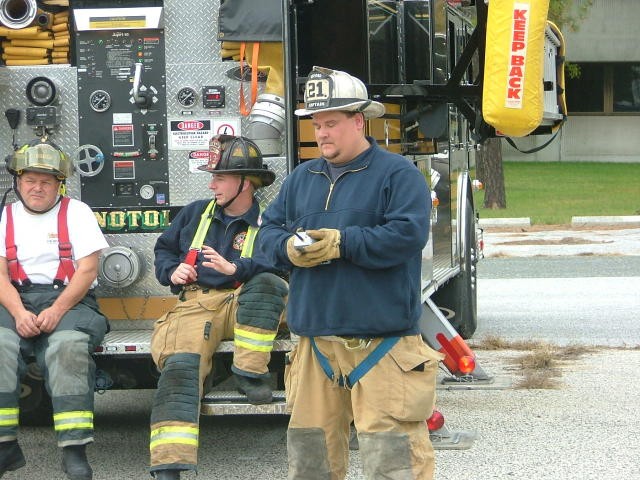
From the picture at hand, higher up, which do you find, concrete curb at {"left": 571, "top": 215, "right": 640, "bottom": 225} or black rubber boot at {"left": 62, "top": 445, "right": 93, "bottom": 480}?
black rubber boot at {"left": 62, "top": 445, "right": 93, "bottom": 480}

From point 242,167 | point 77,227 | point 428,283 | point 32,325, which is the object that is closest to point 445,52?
point 428,283

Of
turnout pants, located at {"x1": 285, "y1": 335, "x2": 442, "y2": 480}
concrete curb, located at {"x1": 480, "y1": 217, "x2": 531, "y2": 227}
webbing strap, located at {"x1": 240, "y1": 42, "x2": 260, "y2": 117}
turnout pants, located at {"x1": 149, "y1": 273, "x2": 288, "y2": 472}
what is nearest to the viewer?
turnout pants, located at {"x1": 285, "y1": 335, "x2": 442, "y2": 480}

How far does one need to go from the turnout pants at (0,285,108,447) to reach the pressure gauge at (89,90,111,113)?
58.3 inches

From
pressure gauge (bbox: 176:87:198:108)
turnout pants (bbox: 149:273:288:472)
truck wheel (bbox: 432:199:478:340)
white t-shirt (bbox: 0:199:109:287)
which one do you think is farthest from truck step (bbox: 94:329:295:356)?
truck wheel (bbox: 432:199:478:340)

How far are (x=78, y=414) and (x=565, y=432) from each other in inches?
111

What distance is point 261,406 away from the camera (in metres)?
5.94

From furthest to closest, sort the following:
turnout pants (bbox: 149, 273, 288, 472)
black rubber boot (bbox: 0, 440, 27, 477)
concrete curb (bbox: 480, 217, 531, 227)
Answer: concrete curb (bbox: 480, 217, 531, 227)
black rubber boot (bbox: 0, 440, 27, 477)
turnout pants (bbox: 149, 273, 288, 472)

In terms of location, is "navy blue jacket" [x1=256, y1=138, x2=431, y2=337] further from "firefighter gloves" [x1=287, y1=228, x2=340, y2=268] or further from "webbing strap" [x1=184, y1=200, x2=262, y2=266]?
"webbing strap" [x1=184, y1=200, x2=262, y2=266]

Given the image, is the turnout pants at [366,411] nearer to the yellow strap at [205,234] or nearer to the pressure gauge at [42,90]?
the yellow strap at [205,234]

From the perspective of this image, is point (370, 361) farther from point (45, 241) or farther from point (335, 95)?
point (45, 241)

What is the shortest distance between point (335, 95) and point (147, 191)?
2.77 metres

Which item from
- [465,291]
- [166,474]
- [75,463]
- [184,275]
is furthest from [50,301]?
[465,291]

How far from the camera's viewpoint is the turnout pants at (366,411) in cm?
461

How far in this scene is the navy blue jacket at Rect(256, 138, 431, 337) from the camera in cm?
456
